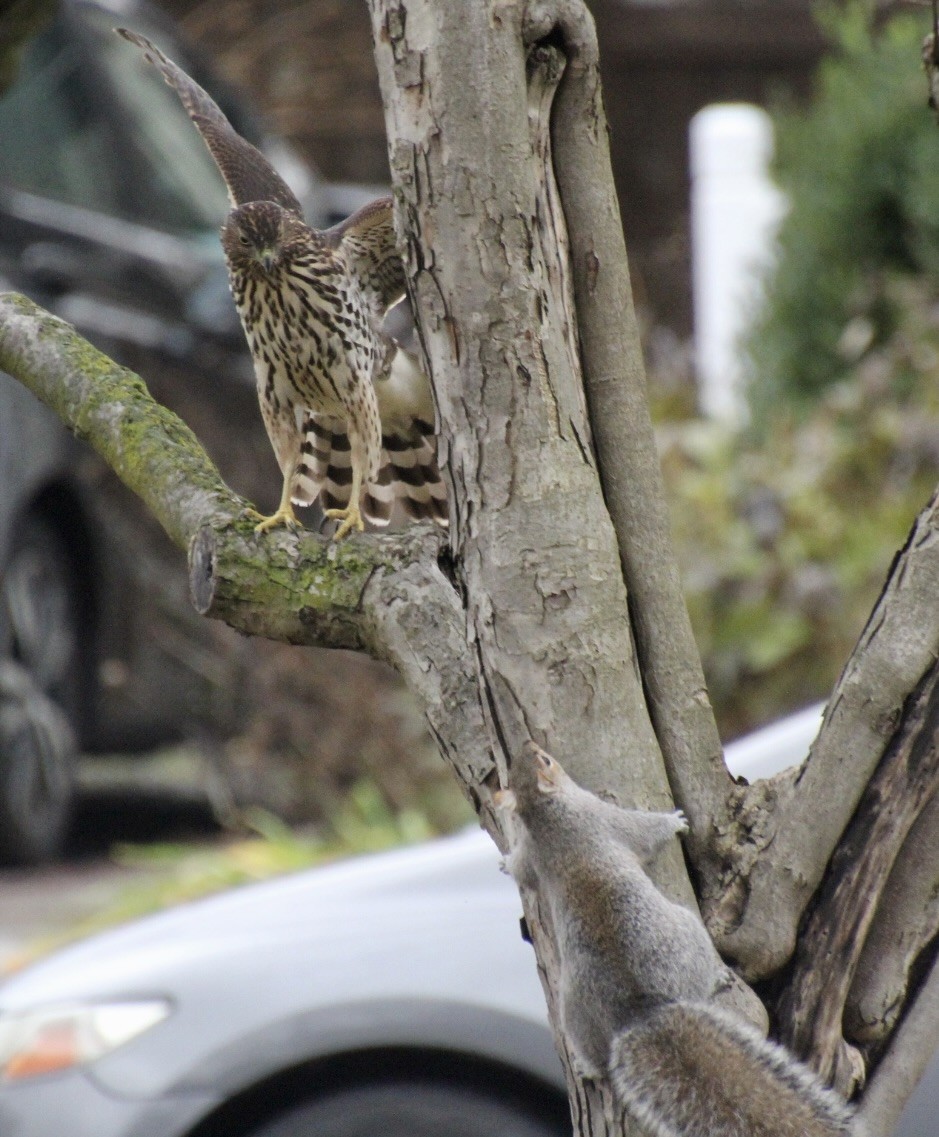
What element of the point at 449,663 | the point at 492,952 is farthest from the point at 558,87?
the point at 492,952

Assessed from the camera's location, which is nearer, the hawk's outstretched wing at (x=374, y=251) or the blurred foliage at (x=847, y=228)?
the hawk's outstretched wing at (x=374, y=251)

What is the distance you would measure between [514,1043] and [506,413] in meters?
1.87

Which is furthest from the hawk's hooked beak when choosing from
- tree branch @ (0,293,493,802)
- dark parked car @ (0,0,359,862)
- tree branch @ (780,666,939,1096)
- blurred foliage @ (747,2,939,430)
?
blurred foliage @ (747,2,939,430)

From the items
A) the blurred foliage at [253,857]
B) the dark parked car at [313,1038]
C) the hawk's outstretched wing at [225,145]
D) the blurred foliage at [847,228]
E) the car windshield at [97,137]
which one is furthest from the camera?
the blurred foliage at [847,228]

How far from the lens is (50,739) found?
22.0 feet

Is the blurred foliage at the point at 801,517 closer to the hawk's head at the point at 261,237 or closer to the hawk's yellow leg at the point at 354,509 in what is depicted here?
the hawk's yellow leg at the point at 354,509

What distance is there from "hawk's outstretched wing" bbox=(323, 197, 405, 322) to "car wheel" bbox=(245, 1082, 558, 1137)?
164 centimetres

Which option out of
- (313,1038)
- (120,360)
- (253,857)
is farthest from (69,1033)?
(120,360)

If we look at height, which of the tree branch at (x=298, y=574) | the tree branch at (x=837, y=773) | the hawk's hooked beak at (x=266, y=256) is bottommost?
the tree branch at (x=837, y=773)

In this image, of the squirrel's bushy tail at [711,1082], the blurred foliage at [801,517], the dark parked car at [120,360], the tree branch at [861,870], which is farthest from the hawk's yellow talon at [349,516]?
the blurred foliage at [801,517]

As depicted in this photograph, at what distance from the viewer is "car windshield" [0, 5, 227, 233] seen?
714cm

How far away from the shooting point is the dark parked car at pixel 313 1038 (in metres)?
3.45

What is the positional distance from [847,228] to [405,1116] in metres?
5.92

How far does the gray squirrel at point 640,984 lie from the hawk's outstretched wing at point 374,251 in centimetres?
148
